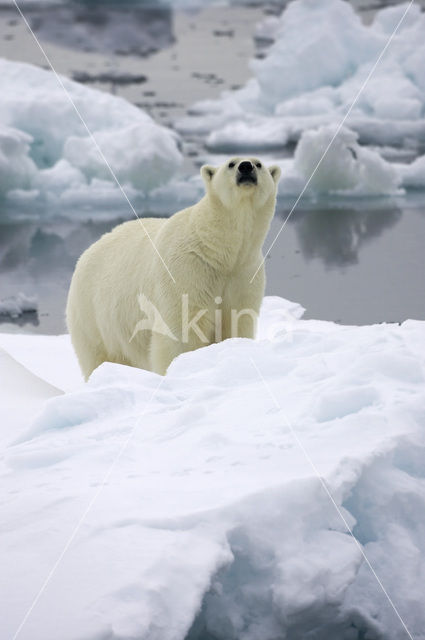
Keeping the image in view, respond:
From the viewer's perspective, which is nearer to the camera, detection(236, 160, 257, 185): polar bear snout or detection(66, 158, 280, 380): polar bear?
detection(236, 160, 257, 185): polar bear snout

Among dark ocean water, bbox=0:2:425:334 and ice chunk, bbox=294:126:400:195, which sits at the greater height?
ice chunk, bbox=294:126:400:195

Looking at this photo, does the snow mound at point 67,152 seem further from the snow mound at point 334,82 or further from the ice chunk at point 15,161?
the snow mound at point 334,82

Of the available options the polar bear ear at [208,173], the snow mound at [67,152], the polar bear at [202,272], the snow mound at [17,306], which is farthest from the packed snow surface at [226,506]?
the snow mound at [67,152]

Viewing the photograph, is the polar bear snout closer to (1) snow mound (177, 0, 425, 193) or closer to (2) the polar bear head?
(2) the polar bear head

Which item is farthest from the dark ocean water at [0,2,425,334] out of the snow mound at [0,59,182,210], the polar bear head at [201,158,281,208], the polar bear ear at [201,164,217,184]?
the polar bear head at [201,158,281,208]

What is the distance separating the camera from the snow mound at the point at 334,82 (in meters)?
15.1

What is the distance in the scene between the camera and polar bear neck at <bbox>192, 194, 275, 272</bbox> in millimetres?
4266

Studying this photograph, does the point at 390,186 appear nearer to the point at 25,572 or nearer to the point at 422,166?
the point at 422,166

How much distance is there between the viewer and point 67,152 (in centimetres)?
1143

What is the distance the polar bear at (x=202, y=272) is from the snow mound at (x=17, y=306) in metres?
3.38

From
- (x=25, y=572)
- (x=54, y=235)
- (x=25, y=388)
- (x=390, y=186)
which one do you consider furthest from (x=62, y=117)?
(x=25, y=572)

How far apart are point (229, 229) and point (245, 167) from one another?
1.03ft

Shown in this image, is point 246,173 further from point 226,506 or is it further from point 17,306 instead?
point 17,306

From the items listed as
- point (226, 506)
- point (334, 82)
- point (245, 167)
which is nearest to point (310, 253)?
point (245, 167)
